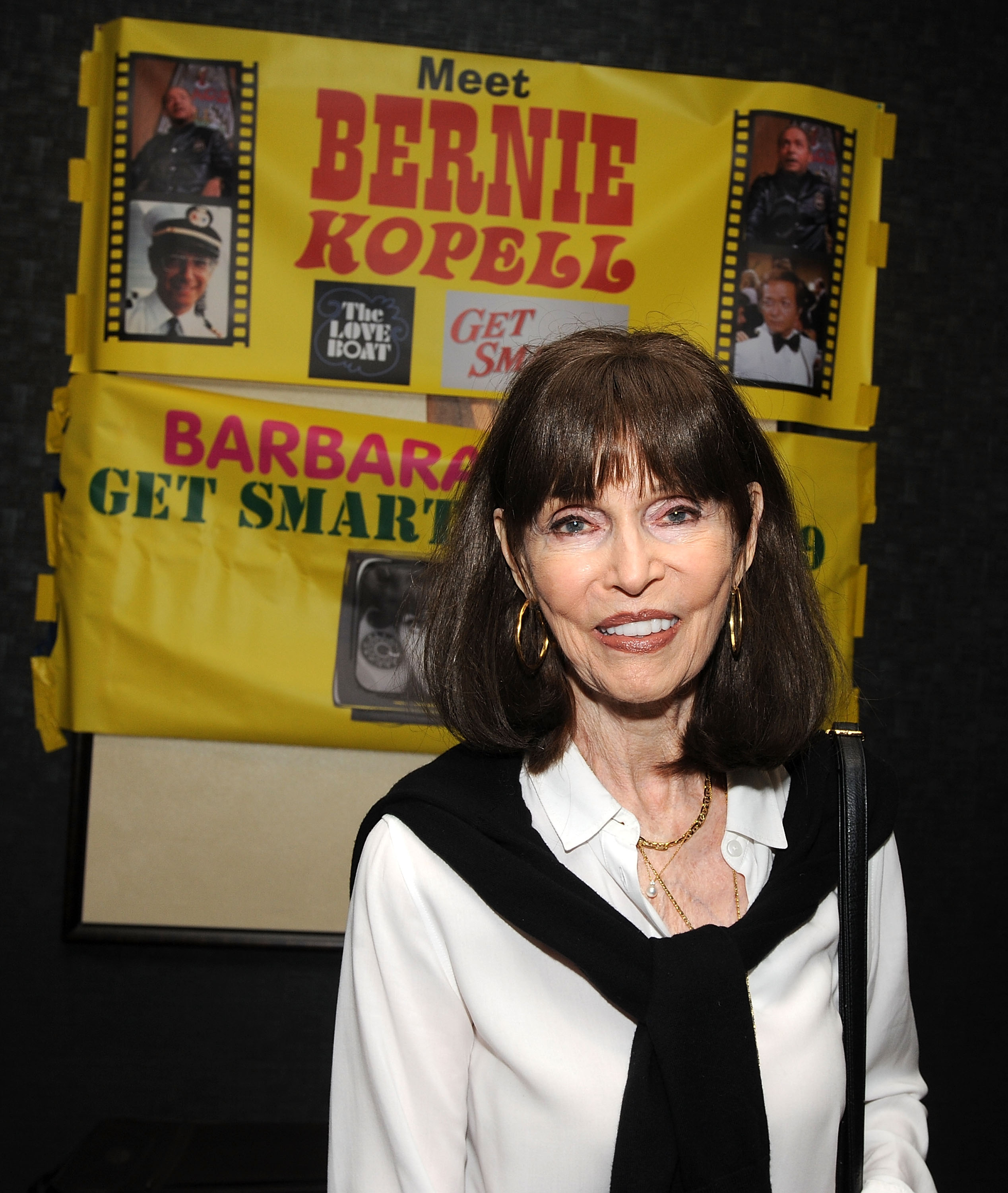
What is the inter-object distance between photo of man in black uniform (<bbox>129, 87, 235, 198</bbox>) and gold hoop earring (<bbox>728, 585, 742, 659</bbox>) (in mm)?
1411

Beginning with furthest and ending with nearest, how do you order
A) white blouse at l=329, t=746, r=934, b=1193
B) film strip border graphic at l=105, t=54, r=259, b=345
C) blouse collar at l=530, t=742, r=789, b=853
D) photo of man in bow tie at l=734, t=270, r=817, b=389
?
photo of man in bow tie at l=734, t=270, r=817, b=389 < film strip border graphic at l=105, t=54, r=259, b=345 < blouse collar at l=530, t=742, r=789, b=853 < white blouse at l=329, t=746, r=934, b=1193

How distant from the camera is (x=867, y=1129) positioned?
1023 millimetres

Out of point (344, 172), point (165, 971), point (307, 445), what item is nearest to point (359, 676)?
point (307, 445)

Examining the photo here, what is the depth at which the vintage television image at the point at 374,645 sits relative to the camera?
2.02m

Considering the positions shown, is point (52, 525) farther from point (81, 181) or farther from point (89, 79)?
point (89, 79)

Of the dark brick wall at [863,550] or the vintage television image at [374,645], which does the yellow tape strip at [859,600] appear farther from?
the vintage television image at [374,645]

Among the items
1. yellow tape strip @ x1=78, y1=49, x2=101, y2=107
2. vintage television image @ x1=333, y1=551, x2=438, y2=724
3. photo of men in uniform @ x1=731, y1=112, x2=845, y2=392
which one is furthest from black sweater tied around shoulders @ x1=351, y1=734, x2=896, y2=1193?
yellow tape strip @ x1=78, y1=49, x2=101, y2=107

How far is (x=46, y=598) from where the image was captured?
201 centimetres

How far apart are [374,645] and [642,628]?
1.16m

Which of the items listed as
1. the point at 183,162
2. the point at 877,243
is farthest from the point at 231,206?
the point at 877,243

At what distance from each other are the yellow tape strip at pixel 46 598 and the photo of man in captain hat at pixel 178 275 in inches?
19.8

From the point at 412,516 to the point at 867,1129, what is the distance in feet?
4.35

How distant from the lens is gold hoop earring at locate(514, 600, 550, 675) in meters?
1.03

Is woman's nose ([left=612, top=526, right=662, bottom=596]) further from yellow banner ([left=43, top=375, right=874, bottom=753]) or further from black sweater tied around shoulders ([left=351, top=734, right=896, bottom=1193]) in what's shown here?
yellow banner ([left=43, top=375, right=874, bottom=753])
